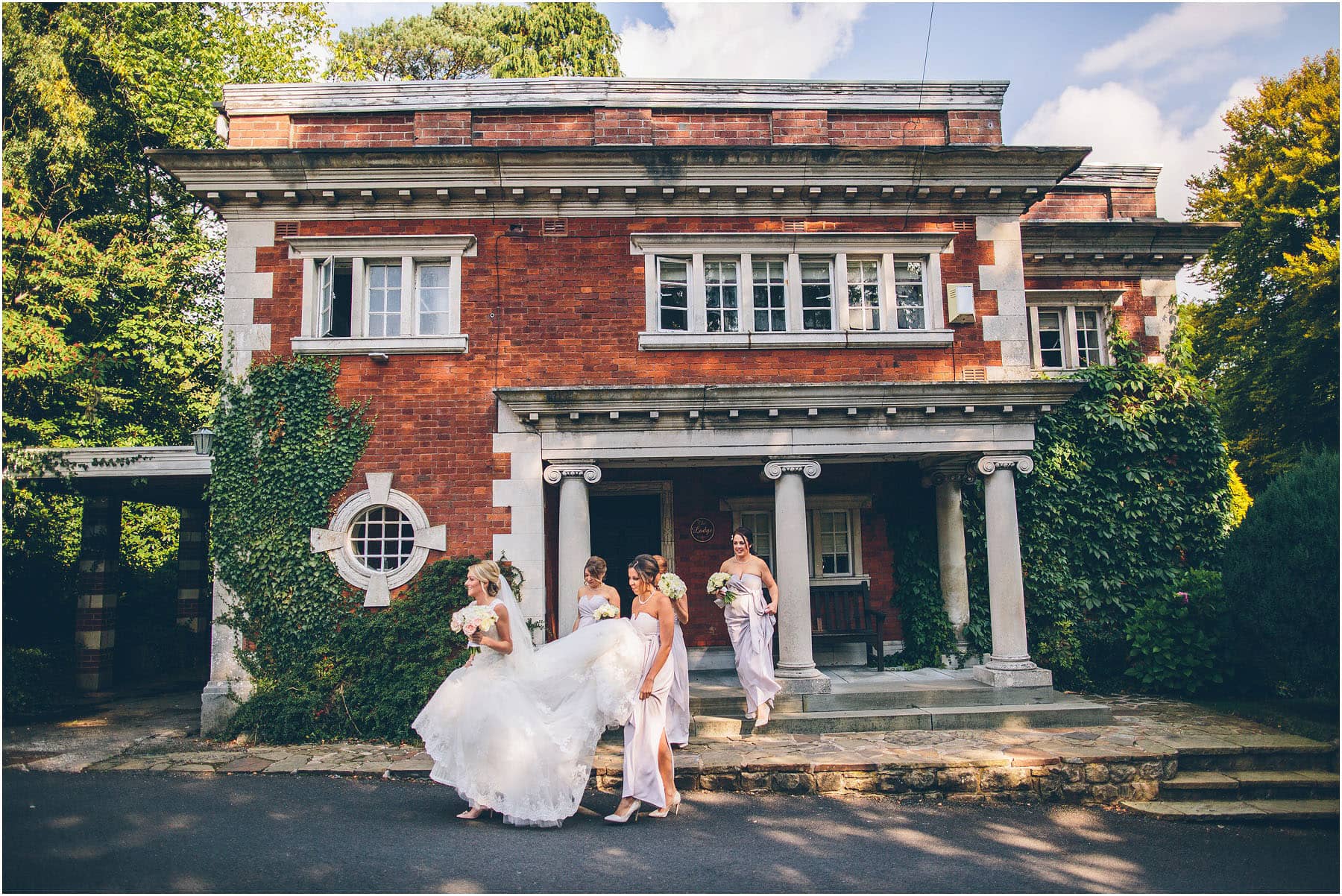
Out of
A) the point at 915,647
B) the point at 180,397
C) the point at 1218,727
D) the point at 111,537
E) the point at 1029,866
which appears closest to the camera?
the point at 1029,866

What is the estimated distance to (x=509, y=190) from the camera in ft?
31.9

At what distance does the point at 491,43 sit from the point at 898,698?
24.4m

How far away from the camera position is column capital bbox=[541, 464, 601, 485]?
30.2ft

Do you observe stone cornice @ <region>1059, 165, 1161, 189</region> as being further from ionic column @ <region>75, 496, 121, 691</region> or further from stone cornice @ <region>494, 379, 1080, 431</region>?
ionic column @ <region>75, 496, 121, 691</region>

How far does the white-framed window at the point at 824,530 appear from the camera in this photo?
11.6m

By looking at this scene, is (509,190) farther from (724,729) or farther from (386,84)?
(724,729)

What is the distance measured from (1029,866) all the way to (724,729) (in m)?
3.59

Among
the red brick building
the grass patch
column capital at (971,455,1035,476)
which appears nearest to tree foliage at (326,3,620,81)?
the red brick building

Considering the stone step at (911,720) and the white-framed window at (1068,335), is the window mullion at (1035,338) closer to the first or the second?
the white-framed window at (1068,335)

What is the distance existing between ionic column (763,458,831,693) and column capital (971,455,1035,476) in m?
2.08

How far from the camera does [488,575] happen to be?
618 cm

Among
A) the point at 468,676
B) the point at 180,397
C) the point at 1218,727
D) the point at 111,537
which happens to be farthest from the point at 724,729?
the point at 180,397

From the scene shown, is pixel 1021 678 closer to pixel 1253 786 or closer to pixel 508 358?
pixel 1253 786

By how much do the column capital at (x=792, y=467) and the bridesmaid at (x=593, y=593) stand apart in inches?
103
